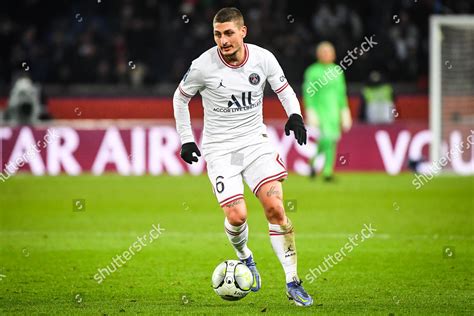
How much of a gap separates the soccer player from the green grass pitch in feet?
2.13

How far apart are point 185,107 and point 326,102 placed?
10626 millimetres

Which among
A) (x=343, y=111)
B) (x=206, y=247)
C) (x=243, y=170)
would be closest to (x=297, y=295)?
(x=243, y=170)

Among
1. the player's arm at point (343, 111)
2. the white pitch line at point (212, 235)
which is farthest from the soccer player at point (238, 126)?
the player's arm at point (343, 111)

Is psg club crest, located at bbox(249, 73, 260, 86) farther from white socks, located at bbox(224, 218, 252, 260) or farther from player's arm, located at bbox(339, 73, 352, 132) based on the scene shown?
player's arm, located at bbox(339, 73, 352, 132)

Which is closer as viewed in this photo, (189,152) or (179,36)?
(189,152)

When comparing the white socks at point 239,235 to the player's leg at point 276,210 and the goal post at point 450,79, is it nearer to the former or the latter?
the player's leg at point 276,210

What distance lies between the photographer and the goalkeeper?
711 inches

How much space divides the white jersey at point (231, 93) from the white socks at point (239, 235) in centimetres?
59

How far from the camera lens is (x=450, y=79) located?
20656 mm

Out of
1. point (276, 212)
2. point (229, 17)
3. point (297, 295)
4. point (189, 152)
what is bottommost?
point (297, 295)

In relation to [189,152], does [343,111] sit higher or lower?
lower

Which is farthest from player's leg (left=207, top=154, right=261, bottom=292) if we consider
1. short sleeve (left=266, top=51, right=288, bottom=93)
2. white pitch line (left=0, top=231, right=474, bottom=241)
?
white pitch line (left=0, top=231, right=474, bottom=241)

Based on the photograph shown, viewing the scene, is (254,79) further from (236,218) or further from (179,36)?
(179,36)

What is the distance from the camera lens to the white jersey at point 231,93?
7.77 metres
